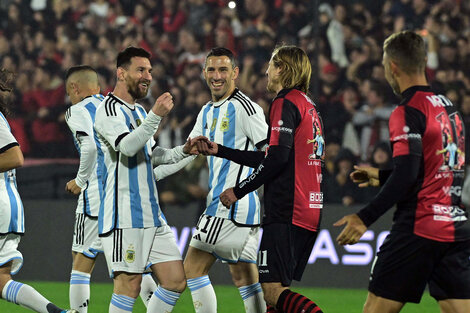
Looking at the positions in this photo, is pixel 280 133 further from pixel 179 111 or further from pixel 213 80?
pixel 179 111

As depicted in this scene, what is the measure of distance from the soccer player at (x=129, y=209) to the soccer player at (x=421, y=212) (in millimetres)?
1569

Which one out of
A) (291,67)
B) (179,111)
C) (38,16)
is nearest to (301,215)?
(291,67)

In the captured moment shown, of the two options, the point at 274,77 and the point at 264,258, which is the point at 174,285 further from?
the point at 274,77

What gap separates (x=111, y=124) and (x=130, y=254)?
83 cm

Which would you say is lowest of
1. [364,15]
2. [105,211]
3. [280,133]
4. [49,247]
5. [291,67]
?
[49,247]

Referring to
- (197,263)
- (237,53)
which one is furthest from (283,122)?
(237,53)

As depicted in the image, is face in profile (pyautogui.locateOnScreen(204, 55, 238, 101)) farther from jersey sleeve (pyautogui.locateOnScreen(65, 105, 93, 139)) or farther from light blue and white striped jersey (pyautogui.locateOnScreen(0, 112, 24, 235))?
light blue and white striped jersey (pyautogui.locateOnScreen(0, 112, 24, 235))

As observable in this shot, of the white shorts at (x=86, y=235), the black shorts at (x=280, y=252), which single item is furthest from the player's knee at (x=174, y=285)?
the white shorts at (x=86, y=235)

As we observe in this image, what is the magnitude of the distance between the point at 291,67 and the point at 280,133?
49 centimetres

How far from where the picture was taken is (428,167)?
399 cm

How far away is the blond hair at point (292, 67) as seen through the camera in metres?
5.00

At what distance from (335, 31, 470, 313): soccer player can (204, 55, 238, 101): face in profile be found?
194 cm

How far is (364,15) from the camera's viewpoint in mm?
10312

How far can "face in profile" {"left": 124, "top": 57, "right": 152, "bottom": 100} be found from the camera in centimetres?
527
